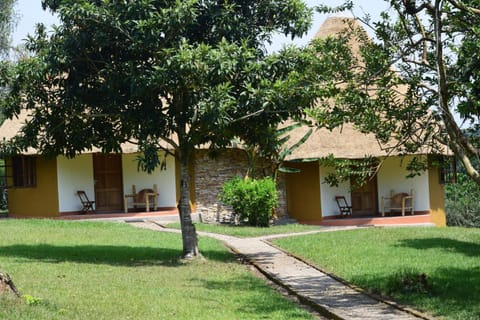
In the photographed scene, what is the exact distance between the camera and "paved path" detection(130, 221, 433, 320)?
9.59 m

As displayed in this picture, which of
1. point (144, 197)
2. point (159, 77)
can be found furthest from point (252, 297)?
point (144, 197)

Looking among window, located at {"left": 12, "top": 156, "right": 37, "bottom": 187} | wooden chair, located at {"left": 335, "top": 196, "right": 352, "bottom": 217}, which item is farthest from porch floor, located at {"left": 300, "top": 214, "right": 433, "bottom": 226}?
window, located at {"left": 12, "top": 156, "right": 37, "bottom": 187}

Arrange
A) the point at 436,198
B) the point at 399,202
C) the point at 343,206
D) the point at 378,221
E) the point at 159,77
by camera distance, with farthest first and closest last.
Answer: the point at 436,198
the point at 343,206
the point at 399,202
the point at 378,221
the point at 159,77

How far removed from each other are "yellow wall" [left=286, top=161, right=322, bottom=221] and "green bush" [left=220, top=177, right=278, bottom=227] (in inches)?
81.0

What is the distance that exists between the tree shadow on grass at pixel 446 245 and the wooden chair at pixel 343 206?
762 cm

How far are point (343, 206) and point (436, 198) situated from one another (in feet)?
11.1

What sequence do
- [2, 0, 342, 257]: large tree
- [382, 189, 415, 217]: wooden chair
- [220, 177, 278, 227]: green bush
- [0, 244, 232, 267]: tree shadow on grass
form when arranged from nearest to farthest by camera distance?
[2, 0, 342, 257]: large tree
[0, 244, 232, 267]: tree shadow on grass
[220, 177, 278, 227]: green bush
[382, 189, 415, 217]: wooden chair

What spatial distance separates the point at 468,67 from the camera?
936 cm

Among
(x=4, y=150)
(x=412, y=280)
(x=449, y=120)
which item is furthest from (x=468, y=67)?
(x=4, y=150)

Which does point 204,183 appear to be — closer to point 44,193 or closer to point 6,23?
point 44,193

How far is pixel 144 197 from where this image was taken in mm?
25172

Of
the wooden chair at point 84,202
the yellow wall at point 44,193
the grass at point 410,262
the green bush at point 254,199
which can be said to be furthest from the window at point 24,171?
the grass at point 410,262

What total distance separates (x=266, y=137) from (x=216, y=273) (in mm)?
3391

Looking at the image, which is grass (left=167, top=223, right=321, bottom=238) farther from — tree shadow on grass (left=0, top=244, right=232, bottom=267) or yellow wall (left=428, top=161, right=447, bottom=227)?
yellow wall (left=428, top=161, right=447, bottom=227)
